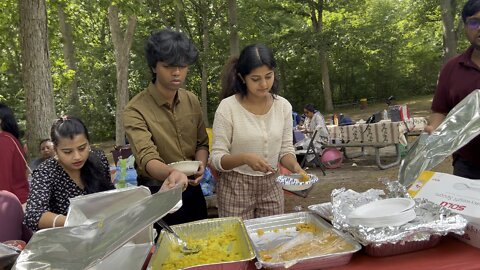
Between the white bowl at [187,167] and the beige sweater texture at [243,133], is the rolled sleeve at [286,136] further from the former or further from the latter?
the white bowl at [187,167]

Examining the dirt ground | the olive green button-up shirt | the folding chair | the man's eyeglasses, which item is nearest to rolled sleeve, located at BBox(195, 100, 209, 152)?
the olive green button-up shirt

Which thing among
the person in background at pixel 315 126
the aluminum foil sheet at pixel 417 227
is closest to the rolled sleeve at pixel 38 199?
the aluminum foil sheet at pixel 417 227

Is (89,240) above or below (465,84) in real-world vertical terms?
below

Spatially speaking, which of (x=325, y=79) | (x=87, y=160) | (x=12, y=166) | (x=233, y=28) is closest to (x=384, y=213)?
(x=87, y=160)

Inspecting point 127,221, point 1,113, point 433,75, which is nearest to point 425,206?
point 127,221

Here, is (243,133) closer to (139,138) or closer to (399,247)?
(139,138)

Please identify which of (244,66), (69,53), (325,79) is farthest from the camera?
(325,79)

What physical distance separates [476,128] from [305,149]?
546 cm

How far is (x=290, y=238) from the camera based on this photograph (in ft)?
4.89

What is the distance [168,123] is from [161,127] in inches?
1.7

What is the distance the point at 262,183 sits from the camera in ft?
6.45

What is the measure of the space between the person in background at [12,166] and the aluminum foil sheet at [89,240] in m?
1.93

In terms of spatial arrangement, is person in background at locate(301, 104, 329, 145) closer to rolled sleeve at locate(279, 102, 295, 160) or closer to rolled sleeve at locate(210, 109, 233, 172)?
rolled sleeve at locate(279, 102, 295, 160)

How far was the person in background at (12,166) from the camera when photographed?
2805 millimetres
